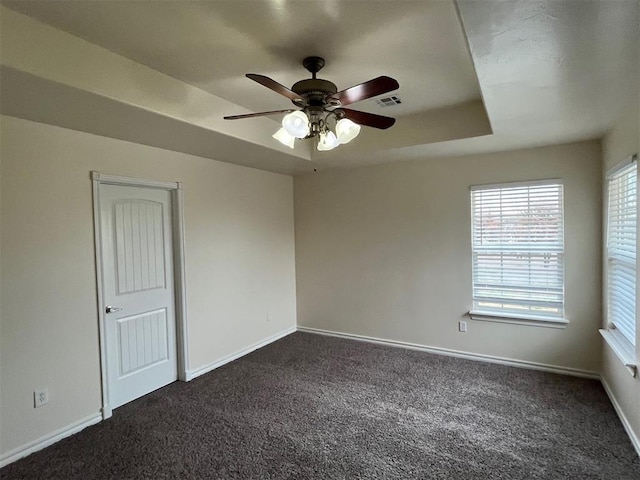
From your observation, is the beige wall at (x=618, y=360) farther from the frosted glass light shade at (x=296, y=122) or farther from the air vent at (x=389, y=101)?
the frosted glass light shade at (x=296, y=122)

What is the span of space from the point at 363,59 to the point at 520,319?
3157 millimetres

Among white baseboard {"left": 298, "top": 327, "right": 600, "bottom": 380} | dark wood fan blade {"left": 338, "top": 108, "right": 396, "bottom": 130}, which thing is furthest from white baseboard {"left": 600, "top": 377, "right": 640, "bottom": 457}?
dark wood fan blade {"left": 338, "top": 108, "right": 396, "bottom": 130}

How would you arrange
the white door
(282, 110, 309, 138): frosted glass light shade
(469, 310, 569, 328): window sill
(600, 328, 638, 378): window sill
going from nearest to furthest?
(282, 110, 309, 138): frosted glass light shade
(600, 328, 638, 378): window sill
the white door
(469, 310, 569, 328): window sill

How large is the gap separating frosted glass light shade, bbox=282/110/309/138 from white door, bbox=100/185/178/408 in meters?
1.91

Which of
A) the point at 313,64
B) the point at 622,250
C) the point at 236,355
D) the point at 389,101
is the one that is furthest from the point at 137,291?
the point at 622,250

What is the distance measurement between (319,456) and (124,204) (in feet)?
8.75

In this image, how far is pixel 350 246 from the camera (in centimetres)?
493

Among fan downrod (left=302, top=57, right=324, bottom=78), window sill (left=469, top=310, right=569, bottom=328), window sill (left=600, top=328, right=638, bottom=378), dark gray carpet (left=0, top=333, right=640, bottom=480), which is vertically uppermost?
fan downrod (left=302, top=57, right=324, bottom=78)

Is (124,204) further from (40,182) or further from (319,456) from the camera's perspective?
(319,456)

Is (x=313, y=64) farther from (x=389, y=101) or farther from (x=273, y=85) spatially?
(x=389, y=101)

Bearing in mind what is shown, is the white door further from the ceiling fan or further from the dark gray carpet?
the ceiling fan

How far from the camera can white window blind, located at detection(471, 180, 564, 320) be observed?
370 cm

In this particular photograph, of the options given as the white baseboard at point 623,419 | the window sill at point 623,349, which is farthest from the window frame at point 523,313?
the white baseboard at point 623,419

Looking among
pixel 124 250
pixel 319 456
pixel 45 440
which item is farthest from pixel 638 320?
pixel 45 440
